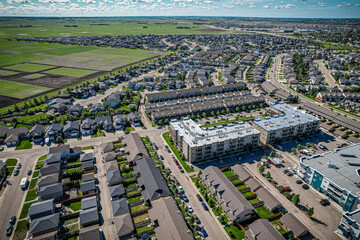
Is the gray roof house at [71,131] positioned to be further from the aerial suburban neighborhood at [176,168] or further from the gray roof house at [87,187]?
the gray roof house at [87,187]

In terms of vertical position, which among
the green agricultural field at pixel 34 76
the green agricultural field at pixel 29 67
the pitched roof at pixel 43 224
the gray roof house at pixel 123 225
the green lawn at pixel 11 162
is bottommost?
the green lawn at pixel 11 162

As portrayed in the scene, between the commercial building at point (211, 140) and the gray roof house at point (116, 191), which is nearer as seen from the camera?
the gray roof house at point (116, 191)

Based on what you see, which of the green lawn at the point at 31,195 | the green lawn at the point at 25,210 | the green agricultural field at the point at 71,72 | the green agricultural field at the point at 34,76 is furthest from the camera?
the green agricultural field at the point at 71,72

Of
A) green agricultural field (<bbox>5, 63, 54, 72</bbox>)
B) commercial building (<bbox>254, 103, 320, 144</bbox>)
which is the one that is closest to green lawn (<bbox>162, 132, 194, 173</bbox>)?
commercial building (<bbox>254, 103, 320, 144</bbox>)

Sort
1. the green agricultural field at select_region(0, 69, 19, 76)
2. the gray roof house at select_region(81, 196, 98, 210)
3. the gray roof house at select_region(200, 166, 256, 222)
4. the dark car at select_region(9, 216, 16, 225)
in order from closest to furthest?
the dark car at select_region(9, 216, 16, 225) → the gray roof house at select_region(200, 166, 256, 222) → the gray roof house at select_region(81, 196, 98, 210) → the green agricultural field at select_region(0, 69, 19, 76)

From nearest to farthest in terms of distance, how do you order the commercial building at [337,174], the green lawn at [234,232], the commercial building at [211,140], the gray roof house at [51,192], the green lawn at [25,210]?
1. the green lawn at [234,232]
2. the green lawn at [25,210]
3. the commercial building at [337,174]
4. the gray roof house at [51,192]
5. the commercial building at [211,140]

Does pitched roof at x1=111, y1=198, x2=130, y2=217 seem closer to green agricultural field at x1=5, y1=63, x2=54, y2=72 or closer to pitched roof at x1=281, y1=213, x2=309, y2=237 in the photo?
pitched roof at x1=281, y1=213, x2=309, y2=237

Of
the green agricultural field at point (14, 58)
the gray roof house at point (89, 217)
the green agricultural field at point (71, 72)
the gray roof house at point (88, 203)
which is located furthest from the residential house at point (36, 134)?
the green agricultural field at point (14, 58)
